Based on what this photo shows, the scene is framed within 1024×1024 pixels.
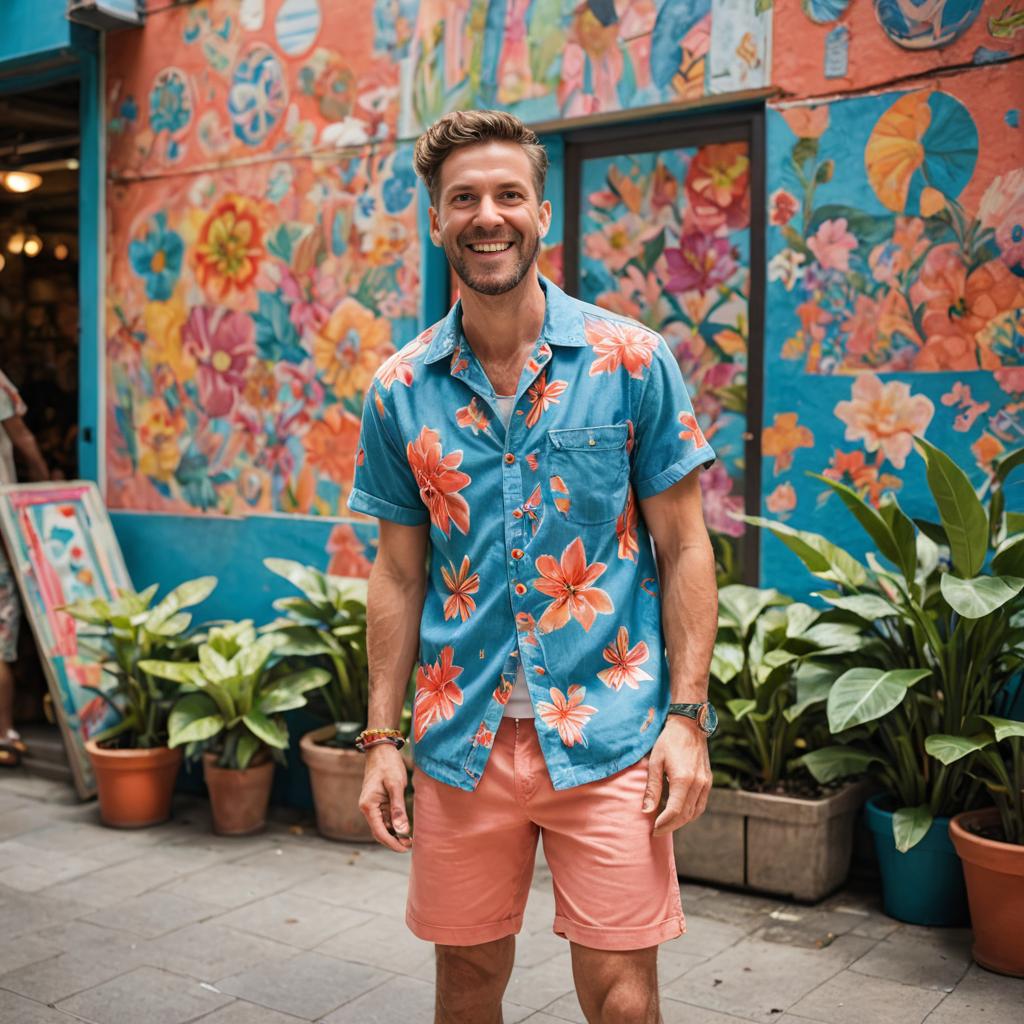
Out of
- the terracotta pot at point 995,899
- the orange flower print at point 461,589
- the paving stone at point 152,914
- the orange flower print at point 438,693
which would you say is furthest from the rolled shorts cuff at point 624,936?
the paving stone at point 152,914

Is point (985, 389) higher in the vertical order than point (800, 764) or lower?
higher

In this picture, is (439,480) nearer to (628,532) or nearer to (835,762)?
(628,532)

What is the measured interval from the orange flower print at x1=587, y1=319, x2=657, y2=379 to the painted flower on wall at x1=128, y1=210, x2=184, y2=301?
4136 mm

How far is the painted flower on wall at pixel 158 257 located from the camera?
6.18 meters

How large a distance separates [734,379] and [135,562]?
123 inches

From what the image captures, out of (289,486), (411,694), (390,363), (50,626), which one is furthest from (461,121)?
(50,626)

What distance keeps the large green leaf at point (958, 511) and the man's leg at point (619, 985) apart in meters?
1.96

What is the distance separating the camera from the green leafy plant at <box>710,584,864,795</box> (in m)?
4.21

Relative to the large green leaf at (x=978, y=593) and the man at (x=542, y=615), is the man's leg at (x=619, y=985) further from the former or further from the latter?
the large green leaf at (x=978, y=593)

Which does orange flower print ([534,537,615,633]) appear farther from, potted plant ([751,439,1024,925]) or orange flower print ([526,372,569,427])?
potted plant ([751,439,1024,925])

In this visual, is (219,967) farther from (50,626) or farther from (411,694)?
(50,626)

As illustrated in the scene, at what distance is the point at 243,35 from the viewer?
5855mm

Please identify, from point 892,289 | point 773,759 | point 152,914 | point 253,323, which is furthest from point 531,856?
point 253,323

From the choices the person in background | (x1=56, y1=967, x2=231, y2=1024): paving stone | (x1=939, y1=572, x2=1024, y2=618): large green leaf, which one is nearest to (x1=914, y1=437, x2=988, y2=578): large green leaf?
(x1=939, y1=572, x2=1024, y2=618): large green leaf
